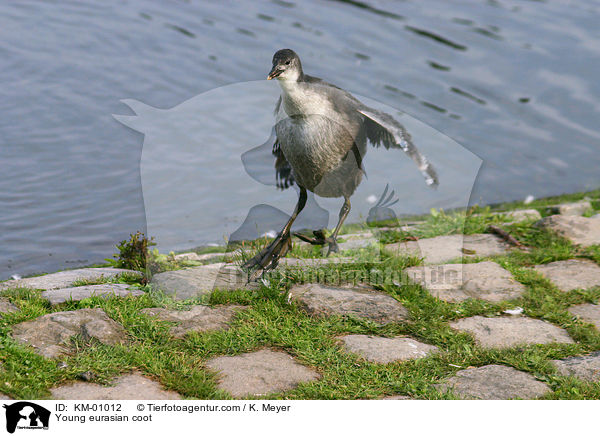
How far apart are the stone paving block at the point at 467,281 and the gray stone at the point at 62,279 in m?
2.24

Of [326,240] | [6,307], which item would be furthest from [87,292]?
[326,240]

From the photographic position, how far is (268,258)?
4.86 metres

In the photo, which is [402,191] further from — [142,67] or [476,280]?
[142,67]

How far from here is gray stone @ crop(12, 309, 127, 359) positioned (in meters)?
3.93

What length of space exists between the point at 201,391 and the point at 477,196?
6.20 m

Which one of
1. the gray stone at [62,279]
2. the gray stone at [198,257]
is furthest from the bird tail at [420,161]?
the gray stone at [62,279]

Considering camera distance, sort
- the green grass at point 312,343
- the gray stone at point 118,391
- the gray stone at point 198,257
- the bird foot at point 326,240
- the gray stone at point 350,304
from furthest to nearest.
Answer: the gray stone at point 198,257 → the bird foot at point 326,240 → the gray stone at point 350,304 → the green grass at point 312,343 → the gray stone at point 118,391

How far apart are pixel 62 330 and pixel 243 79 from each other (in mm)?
6775

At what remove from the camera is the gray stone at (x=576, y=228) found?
611 centimetres

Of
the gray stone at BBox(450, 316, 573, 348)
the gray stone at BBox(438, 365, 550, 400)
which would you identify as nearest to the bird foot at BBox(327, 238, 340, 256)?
the gray stone at BBox(450, 316, 573, 348)

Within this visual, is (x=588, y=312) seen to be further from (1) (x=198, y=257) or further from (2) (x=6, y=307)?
(2) (x=6, y=307)

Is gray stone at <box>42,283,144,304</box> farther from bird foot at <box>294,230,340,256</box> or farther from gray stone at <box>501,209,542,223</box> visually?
gray stone at <box>501,209,542,223</box>

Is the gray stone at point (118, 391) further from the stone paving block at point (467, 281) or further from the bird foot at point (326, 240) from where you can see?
the stone paving block at point (467, 281)

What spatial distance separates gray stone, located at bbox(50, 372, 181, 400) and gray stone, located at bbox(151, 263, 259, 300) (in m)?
1.01
